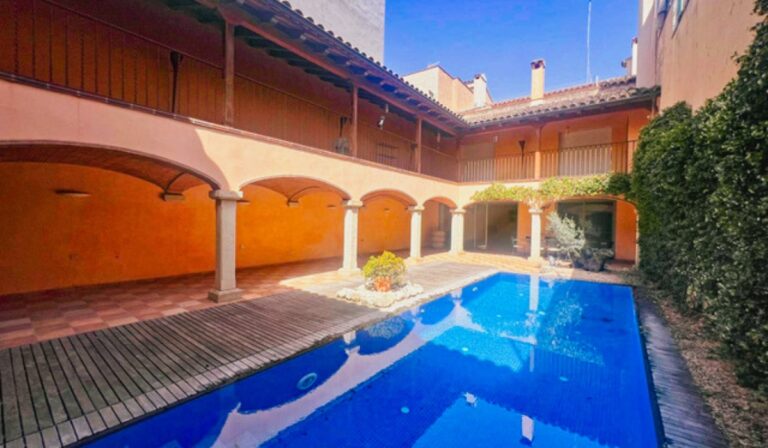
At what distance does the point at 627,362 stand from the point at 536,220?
356 inches

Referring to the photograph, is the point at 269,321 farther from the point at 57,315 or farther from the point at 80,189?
the point at 80,189

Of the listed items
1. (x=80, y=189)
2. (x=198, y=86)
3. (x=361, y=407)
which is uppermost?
(x=198, y=86)

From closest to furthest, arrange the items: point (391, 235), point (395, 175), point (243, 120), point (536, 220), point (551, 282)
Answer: point (243, 120), point (551, 282), point (395, 175), point (536, 220), point (391, 235)

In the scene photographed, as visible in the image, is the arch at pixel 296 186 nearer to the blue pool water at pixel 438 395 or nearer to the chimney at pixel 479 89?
the blue pool water at pixel 438 395

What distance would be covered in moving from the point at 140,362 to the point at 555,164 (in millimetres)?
15950

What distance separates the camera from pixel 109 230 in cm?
845

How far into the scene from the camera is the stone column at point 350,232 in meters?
10.2

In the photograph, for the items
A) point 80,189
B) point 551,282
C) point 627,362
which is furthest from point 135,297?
point 551,282

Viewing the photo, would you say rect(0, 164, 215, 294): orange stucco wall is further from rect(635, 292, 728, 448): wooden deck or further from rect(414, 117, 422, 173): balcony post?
rect(635, 292, 728, 448): wooden deck

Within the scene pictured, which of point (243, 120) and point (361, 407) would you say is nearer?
point (361, 407)

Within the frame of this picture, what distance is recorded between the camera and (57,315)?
620 centimetres

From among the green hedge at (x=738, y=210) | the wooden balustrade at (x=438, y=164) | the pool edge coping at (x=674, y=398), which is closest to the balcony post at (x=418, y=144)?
the wooden balustrade at (x=438, y=164)

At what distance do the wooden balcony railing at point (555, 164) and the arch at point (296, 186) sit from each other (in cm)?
812

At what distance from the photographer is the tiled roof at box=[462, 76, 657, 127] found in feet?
38.9
